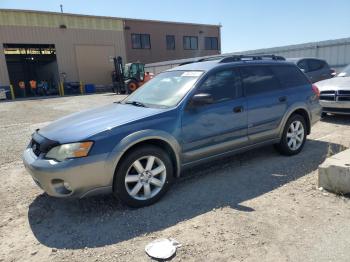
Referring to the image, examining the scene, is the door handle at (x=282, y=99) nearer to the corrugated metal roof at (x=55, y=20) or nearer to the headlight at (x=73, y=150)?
the headlight at (x=73, y=150)

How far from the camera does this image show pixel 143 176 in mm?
3654

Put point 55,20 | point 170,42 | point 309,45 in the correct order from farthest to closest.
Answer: point 170,42 < point 55,20 < point 309,45

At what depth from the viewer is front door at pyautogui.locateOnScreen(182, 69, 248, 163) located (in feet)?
13.1

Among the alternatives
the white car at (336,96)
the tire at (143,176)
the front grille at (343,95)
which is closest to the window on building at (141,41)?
the white car at (336,96)

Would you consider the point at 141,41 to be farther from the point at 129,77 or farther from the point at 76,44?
the point at 129,77

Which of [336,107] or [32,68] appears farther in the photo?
[32,68]

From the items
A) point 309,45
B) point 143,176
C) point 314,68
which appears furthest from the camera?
point 309,45

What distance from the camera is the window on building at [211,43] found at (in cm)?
4088

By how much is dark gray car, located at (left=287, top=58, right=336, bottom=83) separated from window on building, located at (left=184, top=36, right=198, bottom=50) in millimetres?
29026

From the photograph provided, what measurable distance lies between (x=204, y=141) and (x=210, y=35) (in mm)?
39418

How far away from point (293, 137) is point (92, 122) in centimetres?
349

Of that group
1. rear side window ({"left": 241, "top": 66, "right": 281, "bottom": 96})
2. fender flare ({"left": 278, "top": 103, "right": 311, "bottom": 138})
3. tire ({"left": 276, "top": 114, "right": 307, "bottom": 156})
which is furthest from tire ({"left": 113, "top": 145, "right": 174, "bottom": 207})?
tire ({"left": 276, "top": 114, "right": 307, "bottom": 156})

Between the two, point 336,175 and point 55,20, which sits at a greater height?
point 55,20

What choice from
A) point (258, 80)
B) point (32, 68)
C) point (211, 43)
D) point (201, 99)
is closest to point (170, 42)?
point (211, 43)
